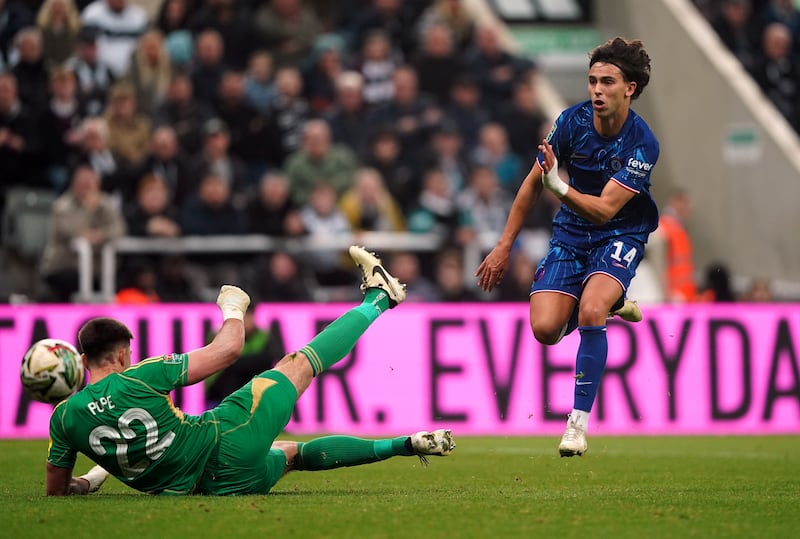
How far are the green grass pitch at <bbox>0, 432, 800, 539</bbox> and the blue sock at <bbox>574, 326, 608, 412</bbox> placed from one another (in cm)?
51

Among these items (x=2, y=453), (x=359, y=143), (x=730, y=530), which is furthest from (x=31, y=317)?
(x=730, y=530)

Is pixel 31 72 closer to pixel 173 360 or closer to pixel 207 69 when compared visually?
pixel 207 69

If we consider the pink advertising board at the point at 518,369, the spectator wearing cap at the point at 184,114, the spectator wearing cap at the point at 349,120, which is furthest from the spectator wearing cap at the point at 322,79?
the pink advertising board at the point at 518,369

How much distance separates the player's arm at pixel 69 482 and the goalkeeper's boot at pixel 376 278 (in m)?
1.79

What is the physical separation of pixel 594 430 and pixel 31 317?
17.9 ft

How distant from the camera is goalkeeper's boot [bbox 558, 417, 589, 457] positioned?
8.19 meters

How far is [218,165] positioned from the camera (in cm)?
1523

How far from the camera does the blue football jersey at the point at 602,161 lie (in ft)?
28.2

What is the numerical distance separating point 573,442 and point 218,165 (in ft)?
25.8

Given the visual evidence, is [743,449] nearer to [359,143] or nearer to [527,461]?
[527,461]

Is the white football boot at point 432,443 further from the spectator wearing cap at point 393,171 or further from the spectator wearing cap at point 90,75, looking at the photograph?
the spectator wearing cap at point 90,75

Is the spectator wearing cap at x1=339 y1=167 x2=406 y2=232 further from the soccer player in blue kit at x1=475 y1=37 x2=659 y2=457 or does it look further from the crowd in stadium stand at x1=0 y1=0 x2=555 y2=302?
the soccer player in blue kit at x1=475 y1=37 x2=659 y2=457

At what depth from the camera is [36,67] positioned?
15.5 metres

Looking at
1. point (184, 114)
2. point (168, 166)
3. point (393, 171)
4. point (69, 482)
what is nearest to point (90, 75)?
point (184, 114)
